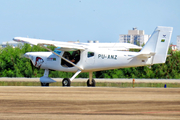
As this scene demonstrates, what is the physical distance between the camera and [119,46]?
26.5m

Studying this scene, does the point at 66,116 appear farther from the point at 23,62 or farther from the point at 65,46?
the point at 23,62

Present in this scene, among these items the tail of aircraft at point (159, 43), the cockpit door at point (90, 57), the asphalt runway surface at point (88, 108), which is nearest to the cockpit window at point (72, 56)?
the cockpit door at point (90, 57)

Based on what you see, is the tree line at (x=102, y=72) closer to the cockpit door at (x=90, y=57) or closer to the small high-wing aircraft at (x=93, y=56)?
the small high-wing aircraft at (x=93, y=56)

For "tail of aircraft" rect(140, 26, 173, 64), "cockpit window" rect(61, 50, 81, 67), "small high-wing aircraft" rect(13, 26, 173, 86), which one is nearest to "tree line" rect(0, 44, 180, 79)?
"small high-wing aircraft" rect(13, 26, 173, 86)

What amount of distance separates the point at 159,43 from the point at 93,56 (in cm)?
397

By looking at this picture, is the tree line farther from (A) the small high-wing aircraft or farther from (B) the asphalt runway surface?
(B) the asphalt runway surface

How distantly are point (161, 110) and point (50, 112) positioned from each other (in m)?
3.06

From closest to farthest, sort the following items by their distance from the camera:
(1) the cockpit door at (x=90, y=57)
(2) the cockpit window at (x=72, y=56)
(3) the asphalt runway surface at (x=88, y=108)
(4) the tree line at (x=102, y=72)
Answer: (3) the asphalt runway surface at (x=88, y=108), (1) the cockpit door at (x=90, y=57), (2) the cockpit window at (x=72, y=56), (4) the tree line at (x=102, y=72)

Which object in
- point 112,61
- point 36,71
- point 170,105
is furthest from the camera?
point 36,71

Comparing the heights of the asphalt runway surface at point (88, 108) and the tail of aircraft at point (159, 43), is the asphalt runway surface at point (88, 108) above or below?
below

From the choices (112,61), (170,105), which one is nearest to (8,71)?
(112,61)

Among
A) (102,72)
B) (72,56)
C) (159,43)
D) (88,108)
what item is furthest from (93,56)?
(102,72)

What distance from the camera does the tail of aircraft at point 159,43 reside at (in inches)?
833

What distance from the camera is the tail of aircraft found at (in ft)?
69.4
